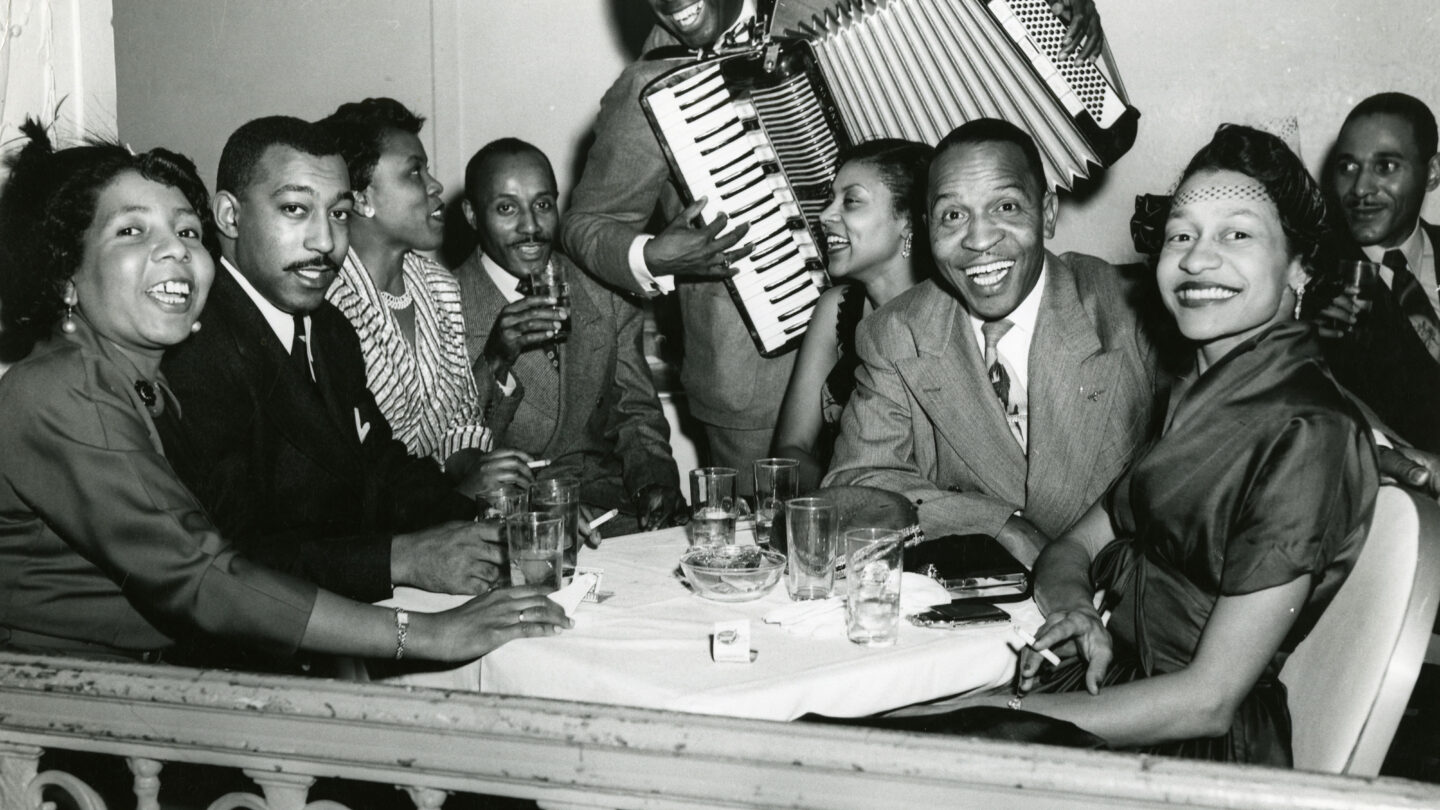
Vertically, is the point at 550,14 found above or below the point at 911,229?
above

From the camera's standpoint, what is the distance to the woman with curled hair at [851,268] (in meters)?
3.23

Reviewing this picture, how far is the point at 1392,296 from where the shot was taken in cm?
359

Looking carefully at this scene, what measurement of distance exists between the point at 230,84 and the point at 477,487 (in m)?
3.48

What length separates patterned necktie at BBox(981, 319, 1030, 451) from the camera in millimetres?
2664

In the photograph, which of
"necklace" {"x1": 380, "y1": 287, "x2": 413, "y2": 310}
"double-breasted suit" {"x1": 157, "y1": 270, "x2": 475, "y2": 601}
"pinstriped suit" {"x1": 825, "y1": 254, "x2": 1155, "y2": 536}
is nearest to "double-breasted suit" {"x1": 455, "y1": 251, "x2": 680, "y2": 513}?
"necklace" {"x1": 380, "y1": 287, "x2": 413, "y2": 310}

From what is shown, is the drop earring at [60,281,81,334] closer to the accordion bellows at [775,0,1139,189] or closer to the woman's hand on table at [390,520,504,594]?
the woman's hand on table at [390,520,504,594]

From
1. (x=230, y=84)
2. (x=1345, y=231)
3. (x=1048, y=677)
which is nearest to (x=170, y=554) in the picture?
(x=1048, y=677)

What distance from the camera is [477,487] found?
2729 mm

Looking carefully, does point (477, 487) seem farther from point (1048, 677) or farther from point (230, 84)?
point (230, 84)

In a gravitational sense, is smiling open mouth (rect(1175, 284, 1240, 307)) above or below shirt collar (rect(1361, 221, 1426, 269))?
below

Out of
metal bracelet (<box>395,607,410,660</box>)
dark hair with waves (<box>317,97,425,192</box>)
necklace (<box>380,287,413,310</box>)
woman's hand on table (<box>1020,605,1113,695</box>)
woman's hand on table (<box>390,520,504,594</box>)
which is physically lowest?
woman's hand on table (<box>1020,605,1113,695</box>)

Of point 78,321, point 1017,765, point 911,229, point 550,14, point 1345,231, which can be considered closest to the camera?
point 1017,765

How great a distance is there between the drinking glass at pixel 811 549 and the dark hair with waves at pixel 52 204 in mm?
1231

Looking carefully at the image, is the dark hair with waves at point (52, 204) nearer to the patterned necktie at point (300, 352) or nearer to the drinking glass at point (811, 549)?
the patterned necktie at point (300, 352)
